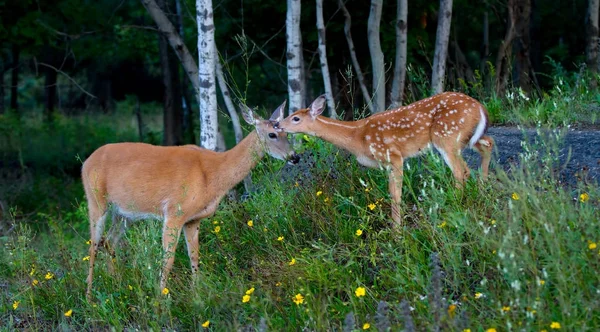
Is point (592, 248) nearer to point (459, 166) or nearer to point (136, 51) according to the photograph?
point (459, 166)

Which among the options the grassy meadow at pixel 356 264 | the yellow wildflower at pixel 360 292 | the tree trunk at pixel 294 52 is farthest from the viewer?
the tree trunk at pixel 294 52

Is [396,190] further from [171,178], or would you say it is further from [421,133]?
[171,178]

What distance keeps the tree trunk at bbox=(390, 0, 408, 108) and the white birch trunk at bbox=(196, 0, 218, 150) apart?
119 inches

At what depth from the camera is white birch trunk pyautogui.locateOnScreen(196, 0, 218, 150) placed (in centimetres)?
1038

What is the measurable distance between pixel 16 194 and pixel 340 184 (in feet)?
32.4

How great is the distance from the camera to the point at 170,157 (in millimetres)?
8289

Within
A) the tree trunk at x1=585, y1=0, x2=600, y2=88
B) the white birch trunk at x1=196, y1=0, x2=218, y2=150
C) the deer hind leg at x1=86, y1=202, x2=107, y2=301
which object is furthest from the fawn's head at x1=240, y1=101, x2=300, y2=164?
the tree trunk at x1=585, y1=0, x2=600, y2=88

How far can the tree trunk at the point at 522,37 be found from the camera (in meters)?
16.7

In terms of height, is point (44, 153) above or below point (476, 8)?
below

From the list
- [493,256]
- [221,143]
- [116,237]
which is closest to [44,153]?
[221,143]

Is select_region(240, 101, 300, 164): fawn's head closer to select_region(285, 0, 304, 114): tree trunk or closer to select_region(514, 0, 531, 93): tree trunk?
select_region(285, 0, 304, 114): tree trunk

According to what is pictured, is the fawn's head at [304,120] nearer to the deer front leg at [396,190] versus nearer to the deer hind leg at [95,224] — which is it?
the deer front leg at [396,190]

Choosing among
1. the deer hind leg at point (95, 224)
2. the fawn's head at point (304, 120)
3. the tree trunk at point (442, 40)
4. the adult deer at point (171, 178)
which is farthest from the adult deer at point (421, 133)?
the tree trunk at point (442, 40)

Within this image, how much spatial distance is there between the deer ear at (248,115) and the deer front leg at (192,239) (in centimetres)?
110
